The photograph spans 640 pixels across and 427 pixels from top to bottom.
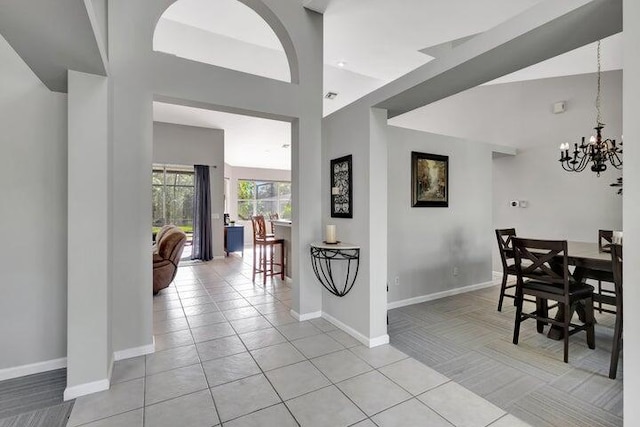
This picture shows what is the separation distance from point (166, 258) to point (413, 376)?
366 cm

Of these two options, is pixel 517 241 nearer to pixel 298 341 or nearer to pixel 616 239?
pixel 616 239

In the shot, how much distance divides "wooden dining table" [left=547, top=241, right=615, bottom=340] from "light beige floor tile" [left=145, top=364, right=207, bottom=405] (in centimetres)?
318

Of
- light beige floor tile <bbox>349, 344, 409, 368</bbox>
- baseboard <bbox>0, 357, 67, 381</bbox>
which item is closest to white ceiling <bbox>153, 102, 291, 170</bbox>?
baseboard <bbox>0, 357, 67, 381</bbox>

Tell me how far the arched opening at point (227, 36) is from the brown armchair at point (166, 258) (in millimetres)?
2541

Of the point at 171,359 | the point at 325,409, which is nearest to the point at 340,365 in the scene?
the point at 325,409

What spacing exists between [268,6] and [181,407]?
357cm

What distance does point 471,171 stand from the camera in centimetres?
447

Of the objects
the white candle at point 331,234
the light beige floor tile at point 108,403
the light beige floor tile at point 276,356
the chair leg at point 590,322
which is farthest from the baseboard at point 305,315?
the chair leg at point 590,322

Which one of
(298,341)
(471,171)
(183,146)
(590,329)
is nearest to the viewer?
(590,329)

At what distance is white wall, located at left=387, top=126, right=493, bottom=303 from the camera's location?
12.5 feet

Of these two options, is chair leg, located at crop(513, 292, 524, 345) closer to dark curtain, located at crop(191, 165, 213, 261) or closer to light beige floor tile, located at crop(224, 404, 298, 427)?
light beige floor tile, located at crop(224, 404, 298, 427)

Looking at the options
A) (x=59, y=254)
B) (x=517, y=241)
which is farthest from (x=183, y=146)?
(x=517, y=241)

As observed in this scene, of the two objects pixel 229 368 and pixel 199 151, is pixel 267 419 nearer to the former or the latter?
pixel 229 368

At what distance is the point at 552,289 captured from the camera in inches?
104
